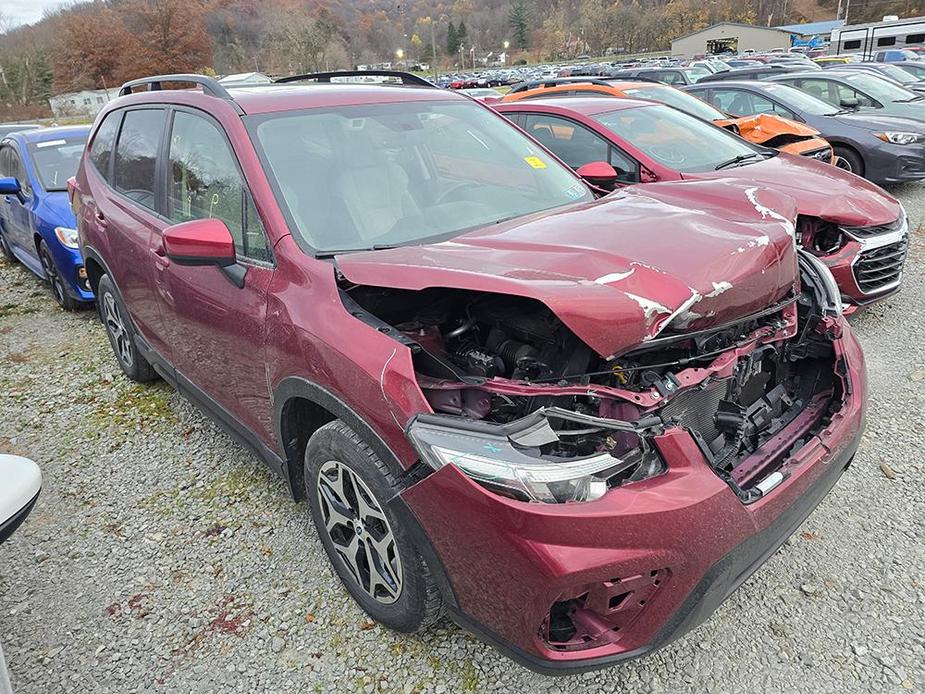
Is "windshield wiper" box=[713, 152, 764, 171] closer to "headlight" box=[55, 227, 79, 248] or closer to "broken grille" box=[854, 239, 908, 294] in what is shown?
"broken grille" box=[854, 239, 908, 294]

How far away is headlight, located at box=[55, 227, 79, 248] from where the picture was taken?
557cm

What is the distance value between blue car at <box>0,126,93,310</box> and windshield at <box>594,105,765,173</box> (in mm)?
4821

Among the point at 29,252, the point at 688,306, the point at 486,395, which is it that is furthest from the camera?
the point at 29,252

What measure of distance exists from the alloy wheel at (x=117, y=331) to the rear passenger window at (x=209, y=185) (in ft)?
4.65

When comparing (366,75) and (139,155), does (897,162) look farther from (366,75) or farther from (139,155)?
(139,155)

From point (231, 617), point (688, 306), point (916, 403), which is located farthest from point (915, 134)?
point (231, 617)

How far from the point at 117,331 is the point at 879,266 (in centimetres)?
529

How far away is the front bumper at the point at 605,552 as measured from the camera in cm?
160

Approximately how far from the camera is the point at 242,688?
218cm

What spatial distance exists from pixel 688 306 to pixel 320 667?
173cm

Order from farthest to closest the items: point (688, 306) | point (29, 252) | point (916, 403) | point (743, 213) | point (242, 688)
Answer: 1. point (29, 252)
2. point (916, 403)
3. point (743, 213)
4. point (242, 688)
5. point (688, 306)

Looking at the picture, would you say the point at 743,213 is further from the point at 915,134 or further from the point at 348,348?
the point at 915,134

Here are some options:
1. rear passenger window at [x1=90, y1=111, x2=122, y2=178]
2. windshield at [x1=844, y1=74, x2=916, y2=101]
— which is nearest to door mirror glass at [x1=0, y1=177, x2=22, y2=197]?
rear passenger window at [x1=90, y1=111, x2=122, y2=178]

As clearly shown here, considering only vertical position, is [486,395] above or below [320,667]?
above
